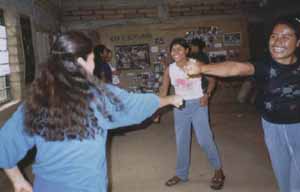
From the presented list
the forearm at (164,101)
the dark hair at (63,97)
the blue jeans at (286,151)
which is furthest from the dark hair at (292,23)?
the dark hair at (63,97)

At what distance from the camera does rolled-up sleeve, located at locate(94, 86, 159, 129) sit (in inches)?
66.2

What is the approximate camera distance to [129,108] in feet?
5.66

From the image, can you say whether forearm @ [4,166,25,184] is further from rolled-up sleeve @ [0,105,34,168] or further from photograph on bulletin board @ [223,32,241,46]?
photograph on bulletin board @ [223,32,241,46]

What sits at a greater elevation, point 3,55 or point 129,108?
point 3,55

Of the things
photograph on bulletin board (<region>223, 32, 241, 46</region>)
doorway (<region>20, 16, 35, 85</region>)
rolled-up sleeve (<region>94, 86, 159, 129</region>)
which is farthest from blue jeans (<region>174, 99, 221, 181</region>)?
photograph on bulletin board (<region>223, 32, 241, 46</region>)

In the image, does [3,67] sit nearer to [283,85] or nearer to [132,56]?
[283,85]

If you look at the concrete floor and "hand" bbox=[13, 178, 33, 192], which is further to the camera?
the concrete floor

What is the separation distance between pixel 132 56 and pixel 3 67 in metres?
4.38

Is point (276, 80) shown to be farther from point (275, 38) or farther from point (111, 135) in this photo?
point (111, 135)

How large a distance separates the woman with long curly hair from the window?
312 cm

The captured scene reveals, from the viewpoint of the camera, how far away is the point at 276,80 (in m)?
2.48

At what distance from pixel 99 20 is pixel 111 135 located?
3.07 meters

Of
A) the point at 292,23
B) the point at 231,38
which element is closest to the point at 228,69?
the point at 292,23

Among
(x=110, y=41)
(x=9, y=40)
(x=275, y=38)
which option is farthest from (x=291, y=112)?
(x=110, y=41)
